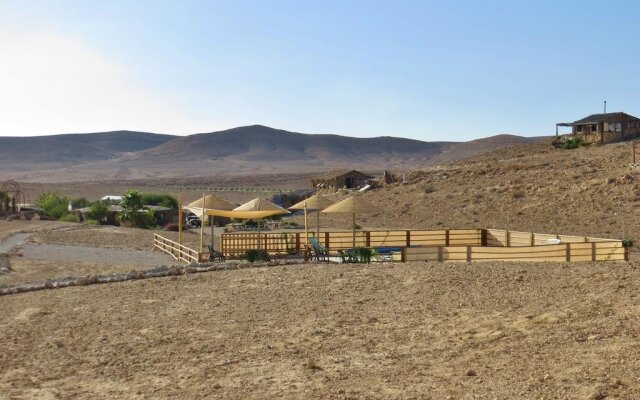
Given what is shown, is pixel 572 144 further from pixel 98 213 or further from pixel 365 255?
pixel 365 255

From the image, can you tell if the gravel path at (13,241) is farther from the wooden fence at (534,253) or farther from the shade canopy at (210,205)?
the wooden fence at (534,253)

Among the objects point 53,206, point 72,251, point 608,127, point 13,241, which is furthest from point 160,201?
point 608,127

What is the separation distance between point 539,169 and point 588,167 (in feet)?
10.2

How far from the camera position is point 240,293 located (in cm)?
1474

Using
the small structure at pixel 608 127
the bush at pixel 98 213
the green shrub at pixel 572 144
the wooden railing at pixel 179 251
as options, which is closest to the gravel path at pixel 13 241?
the wooden railing at pixel 179 251

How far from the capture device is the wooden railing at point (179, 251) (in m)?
22.8

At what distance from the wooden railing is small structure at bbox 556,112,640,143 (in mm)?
42600

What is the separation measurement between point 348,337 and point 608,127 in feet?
188

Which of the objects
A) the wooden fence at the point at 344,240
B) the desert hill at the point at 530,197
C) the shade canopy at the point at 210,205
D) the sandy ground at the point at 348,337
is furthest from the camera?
the desert hill at the point at 530,197

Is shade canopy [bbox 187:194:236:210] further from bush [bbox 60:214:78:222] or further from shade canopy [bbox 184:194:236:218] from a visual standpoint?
bush [bbox 60:214:78:222]

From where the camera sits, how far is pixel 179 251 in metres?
25.2

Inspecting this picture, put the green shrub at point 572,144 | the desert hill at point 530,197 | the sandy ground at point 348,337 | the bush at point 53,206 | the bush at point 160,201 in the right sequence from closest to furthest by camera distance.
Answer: the sandy ground at point 348,337, the desert hill at point 530,197, the bush at point 53,206, the bush at point 160,201, the green shrub at point 572,144

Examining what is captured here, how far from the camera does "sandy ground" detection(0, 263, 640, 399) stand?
841cm

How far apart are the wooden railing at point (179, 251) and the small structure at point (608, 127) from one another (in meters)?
42.6
